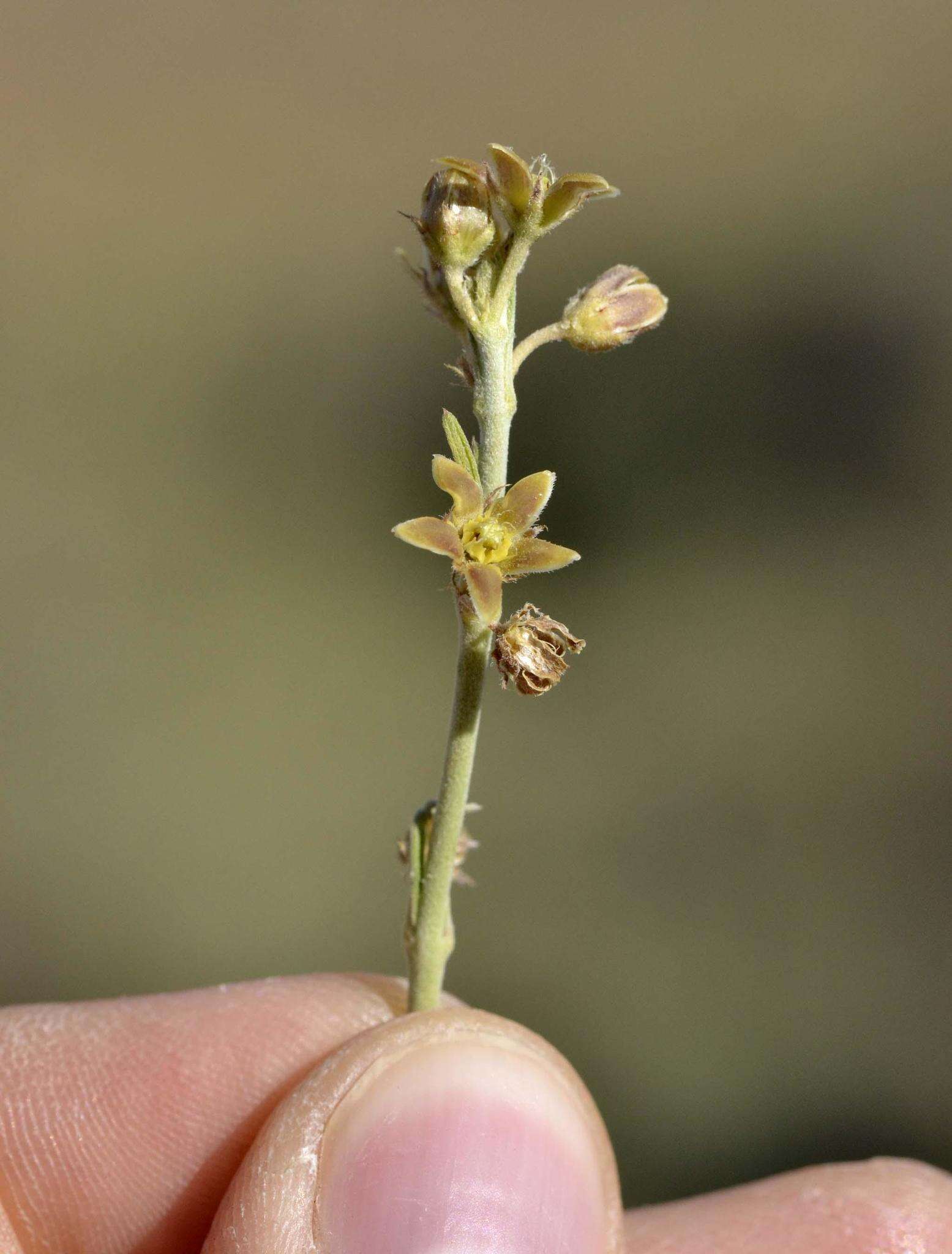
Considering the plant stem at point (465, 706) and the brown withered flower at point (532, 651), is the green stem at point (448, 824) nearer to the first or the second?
the plant stem at point (465, 706)

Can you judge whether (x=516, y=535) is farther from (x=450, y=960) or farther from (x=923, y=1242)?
(x=450, y=960)

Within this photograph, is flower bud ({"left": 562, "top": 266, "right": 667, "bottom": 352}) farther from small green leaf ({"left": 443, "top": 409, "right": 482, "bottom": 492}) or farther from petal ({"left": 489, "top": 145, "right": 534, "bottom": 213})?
small green leaf ({"left": 443, "top": 409, "right": 482, "bottom": 492})

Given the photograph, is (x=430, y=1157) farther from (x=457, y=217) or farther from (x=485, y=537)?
(x=457, y=217)

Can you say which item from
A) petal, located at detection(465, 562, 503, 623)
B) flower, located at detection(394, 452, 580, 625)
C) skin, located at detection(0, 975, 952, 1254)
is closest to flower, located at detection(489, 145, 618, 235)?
flower, located at detection(394, 452, 580, 625)

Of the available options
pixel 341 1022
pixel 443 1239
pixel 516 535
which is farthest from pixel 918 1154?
pixel 516 535

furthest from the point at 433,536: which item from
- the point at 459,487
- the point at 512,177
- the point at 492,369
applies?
the point at 512,177

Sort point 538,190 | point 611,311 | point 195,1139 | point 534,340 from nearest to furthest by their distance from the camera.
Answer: point 538,190 → point 534,340 → point 611,311 → point 195,1139
